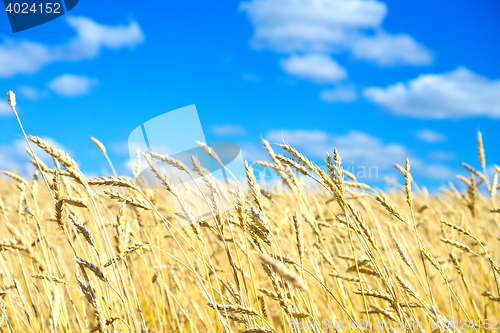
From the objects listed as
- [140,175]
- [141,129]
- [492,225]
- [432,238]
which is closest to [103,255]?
[140,175]

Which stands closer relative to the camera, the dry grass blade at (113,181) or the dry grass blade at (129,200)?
the dry grass blade at (113,181)

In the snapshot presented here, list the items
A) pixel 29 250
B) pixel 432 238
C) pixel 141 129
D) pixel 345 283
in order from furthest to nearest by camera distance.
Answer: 1. pixel 432 238
2. pixel 345 283
3. pixel 141 129
4. pixel 29 250

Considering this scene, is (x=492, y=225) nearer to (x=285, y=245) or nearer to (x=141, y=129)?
(x=285, y=245)

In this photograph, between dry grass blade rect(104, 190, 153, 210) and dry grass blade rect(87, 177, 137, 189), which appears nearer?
dry grass blade rect(87, 177, 137, 189)

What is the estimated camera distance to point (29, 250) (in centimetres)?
80

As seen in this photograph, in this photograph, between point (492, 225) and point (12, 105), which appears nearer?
point (12, 105)

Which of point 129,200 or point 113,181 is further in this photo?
point 129,200

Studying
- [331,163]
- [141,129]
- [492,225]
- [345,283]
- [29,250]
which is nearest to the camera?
[29,250]

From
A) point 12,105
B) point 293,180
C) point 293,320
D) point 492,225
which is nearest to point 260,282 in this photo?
point 293,180

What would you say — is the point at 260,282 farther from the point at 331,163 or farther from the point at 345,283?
the point at 331,163

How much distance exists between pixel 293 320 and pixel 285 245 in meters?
1.52

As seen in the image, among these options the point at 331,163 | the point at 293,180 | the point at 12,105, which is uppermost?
the point at 12,105

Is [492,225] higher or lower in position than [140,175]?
lower

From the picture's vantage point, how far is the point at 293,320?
5.02 ft
